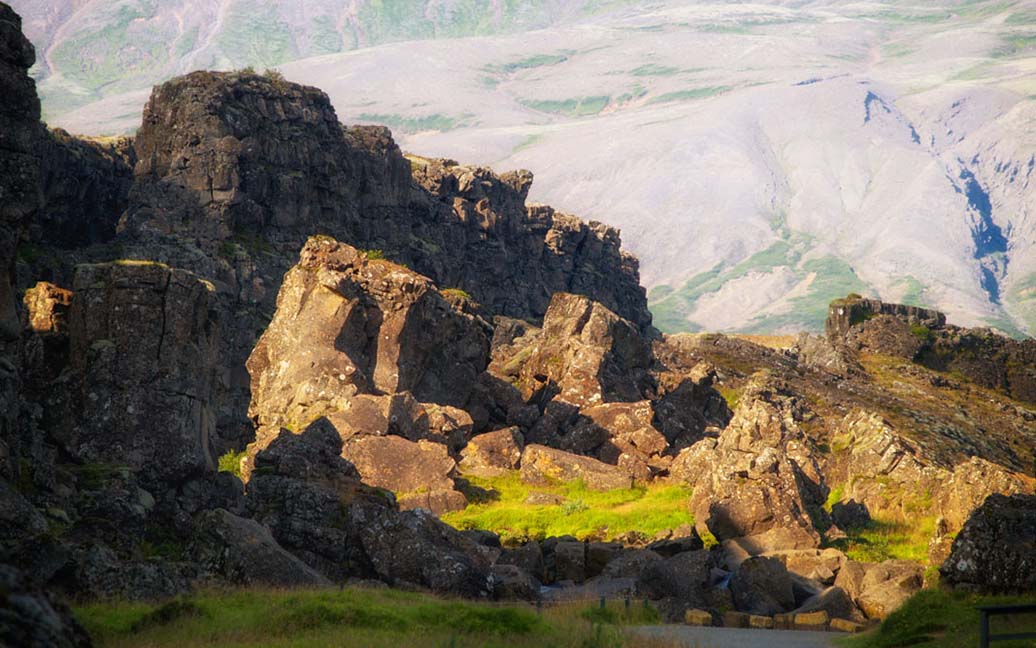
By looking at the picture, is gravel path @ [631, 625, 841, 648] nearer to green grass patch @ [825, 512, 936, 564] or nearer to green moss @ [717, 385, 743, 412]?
green grass patch @ [825, 512, 936, 564]

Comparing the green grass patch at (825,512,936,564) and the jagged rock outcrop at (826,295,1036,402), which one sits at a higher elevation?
the green grass patch at (825,512,936,564)

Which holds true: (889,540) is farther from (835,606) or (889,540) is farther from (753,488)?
(835,606)

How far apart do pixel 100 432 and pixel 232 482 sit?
14.7ft

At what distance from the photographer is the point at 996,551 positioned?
2384 centimetres

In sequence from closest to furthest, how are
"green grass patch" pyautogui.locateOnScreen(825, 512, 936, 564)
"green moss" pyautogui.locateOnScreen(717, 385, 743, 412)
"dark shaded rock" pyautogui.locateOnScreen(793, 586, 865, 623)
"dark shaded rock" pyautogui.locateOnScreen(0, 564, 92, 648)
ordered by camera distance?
1. "dark shaded rock" pyautogui.locateOnScreen(0, 564, 92, 648)
2. "dark shaded rock" pyautogui.locateOnScreen(793, 586, 865, 623)
3. "green grass patch" pyautogui.locateOnScreen(825, 512, 936, 564)
4. "green moss" pyautogui.locateOnScreen(717, 385, 743, 412)

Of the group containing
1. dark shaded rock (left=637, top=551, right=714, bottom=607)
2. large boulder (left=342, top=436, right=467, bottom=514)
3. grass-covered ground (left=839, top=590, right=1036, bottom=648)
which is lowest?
large boulder (left=342, top=436, right=467, bottom=514)

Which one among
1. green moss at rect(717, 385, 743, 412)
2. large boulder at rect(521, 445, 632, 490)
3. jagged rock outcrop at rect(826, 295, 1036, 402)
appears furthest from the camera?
jagged rock outcrop at rect(826, 295, 1036, 402)

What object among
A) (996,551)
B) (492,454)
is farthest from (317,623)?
(492,454)

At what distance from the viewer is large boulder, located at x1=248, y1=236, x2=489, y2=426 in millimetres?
57125

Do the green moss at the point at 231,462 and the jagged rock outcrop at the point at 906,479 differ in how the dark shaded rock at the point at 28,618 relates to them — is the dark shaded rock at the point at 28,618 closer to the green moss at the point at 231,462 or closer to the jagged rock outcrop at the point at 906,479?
the jagged rock outcrop at the point at 906,479

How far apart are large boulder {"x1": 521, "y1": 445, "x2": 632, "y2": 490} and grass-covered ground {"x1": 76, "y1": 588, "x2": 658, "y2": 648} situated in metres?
29.7

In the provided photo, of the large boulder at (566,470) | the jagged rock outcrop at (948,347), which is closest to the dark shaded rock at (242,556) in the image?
the large boulder at (566,470)

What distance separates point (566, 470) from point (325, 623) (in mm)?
34866

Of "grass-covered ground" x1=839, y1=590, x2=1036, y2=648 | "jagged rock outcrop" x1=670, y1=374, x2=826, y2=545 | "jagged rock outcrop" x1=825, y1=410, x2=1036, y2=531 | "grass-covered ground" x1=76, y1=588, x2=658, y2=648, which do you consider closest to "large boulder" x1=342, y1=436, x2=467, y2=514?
"jagged rock outcrop" x1=670, y1=374, x2=826, y2=545
